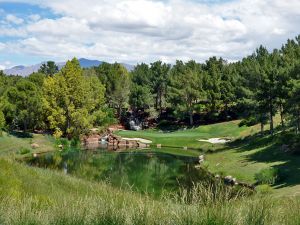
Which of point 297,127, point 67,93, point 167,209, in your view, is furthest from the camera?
point 67,93

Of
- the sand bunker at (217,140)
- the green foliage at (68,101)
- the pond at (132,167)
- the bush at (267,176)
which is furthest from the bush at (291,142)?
the green foliage at (68,101)

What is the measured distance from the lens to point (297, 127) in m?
54.3

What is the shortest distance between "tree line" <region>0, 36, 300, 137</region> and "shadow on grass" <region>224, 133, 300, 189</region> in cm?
371

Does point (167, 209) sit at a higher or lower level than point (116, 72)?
lower

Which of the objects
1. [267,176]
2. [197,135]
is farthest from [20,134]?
[267,176]

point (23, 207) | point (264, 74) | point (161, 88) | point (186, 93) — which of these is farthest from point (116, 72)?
point (23, 207)

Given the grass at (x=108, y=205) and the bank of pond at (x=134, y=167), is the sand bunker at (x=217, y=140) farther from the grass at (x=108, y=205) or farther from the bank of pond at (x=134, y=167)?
the grass at (x=108, y=205)

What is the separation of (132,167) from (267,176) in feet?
61.3

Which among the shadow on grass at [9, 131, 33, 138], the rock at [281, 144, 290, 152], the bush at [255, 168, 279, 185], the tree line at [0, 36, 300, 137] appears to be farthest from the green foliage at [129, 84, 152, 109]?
the bush at [255, 168, 279, 185]

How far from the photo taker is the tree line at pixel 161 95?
5762 centimetres

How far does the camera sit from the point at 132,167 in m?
51.8

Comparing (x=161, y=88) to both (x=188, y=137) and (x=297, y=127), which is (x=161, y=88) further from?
(x=297, y=127)

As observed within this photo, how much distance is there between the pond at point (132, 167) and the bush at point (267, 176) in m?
5.45

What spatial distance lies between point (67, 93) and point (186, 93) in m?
31.6
